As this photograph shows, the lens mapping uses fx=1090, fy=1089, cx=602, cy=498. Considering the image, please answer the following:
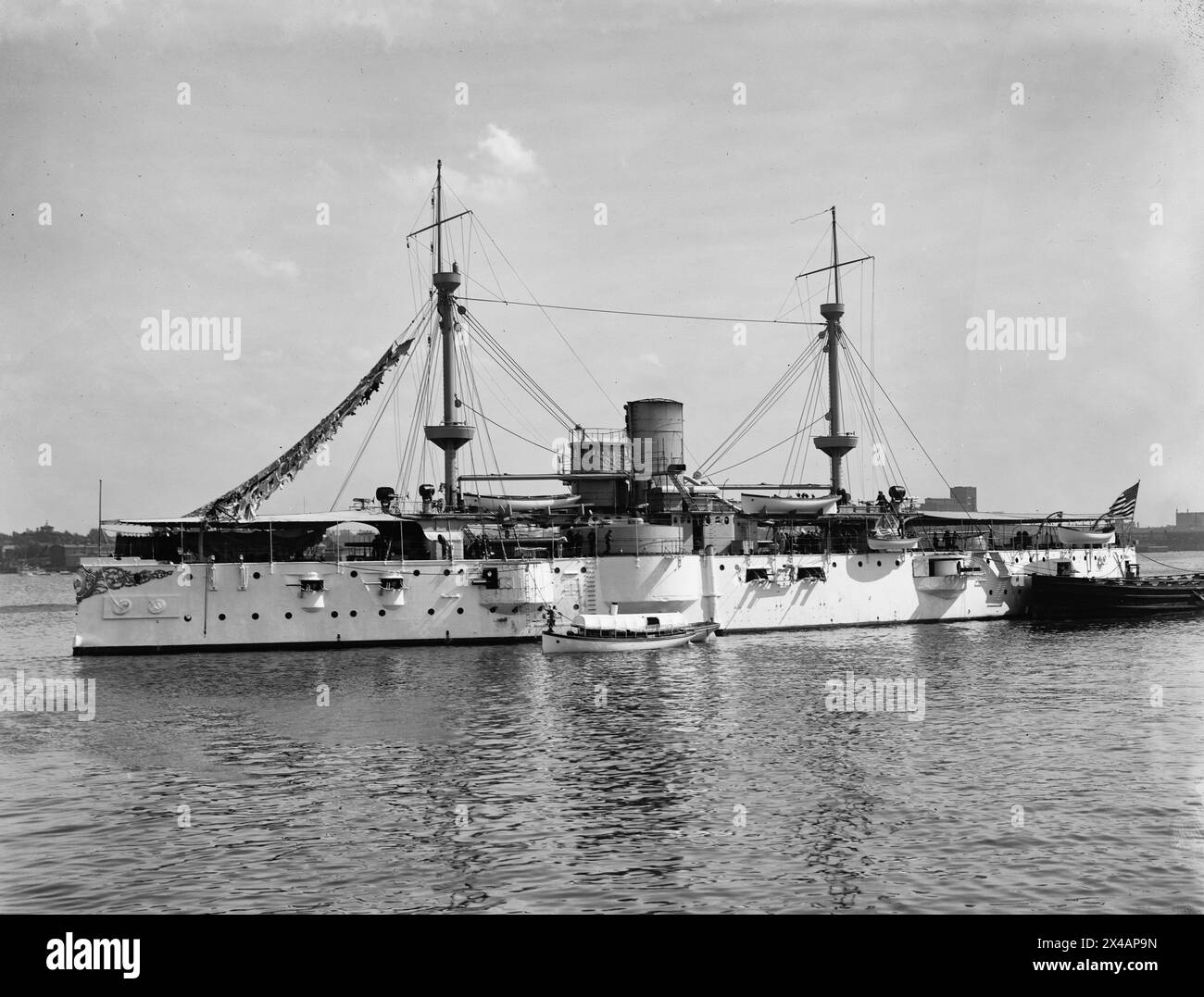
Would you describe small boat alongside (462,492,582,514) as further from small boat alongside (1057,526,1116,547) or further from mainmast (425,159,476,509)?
small boat alongside (1057,526,1116,547)

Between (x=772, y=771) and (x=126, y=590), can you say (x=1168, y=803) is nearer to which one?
(x=772, y=771)

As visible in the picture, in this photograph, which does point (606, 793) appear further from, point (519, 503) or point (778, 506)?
point (778, 506)

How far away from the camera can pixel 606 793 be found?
25422 millimetres

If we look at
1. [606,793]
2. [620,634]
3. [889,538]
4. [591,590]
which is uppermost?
[889,538]

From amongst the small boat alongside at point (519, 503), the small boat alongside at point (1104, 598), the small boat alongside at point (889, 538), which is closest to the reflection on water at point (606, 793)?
the small boat alongside at point (519, 503)

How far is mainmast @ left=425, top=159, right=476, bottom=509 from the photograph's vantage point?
208 ft

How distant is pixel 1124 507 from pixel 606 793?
235 ft

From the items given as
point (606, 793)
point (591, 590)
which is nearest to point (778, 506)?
point (591, 590)

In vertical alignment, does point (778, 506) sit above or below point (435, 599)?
above

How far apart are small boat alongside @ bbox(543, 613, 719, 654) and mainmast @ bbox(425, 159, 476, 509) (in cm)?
1206

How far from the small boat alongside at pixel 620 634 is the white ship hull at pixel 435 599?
295cm

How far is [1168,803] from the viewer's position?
79.4ft

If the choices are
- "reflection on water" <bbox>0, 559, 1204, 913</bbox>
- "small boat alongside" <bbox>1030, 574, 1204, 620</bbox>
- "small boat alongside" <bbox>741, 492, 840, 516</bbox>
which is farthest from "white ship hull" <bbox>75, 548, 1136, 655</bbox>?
"small boat alongside" <bbox>1030, 574, 1204, 620</bbox>
